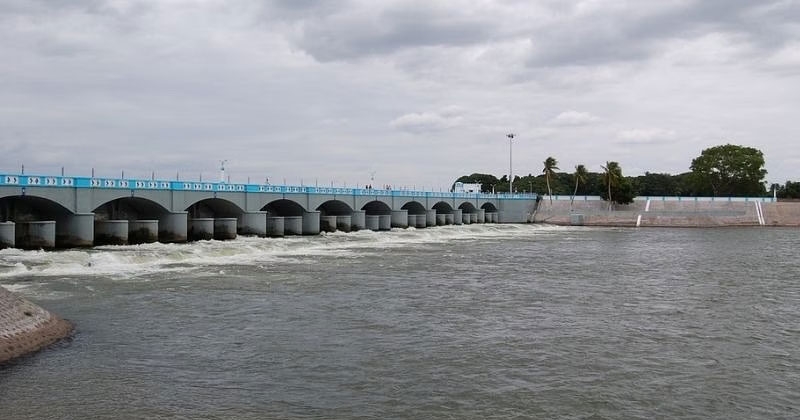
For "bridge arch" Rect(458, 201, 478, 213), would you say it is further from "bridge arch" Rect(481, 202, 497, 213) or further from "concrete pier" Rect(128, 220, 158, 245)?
"concrete pier" Rect(128, 220, 158, 245)

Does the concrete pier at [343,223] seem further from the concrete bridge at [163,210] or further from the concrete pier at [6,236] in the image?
the concrete pier at [6,236]

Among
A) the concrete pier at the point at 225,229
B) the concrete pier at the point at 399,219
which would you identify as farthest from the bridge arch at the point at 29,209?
the concrete pier at the point at 399,219

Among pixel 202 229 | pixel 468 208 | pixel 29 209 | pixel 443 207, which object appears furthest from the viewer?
pixel 468 208

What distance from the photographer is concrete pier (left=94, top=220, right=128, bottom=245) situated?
143 ft

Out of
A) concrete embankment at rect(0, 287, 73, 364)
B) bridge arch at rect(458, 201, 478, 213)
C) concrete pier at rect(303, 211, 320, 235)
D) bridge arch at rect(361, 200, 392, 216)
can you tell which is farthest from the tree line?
concrete embankment at rect(0, 287, 73, 364)

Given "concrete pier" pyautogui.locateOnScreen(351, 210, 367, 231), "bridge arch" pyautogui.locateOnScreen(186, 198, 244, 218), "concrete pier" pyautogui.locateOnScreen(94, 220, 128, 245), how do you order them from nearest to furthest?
"concrete pier" pyautogui.locateOnScreen(94, 220, 128, 245), "bridge arch" pyautogui.locateOnScreen(186, 198, 244, 218), "concrete pier" pyautogui.locateOnScreen(351, 210, 367, 231)

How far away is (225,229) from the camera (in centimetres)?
5294

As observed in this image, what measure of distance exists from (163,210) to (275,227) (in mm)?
12581

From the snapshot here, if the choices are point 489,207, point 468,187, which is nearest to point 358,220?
point 489,207

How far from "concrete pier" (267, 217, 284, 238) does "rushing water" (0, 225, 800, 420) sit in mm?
25748

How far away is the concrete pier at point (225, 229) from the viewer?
52.8 meters

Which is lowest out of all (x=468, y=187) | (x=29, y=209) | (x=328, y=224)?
(x=328, y=224)

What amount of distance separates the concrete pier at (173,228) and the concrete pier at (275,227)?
38.6 ft

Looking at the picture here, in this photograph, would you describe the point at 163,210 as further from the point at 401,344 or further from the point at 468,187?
the point at 468,187
